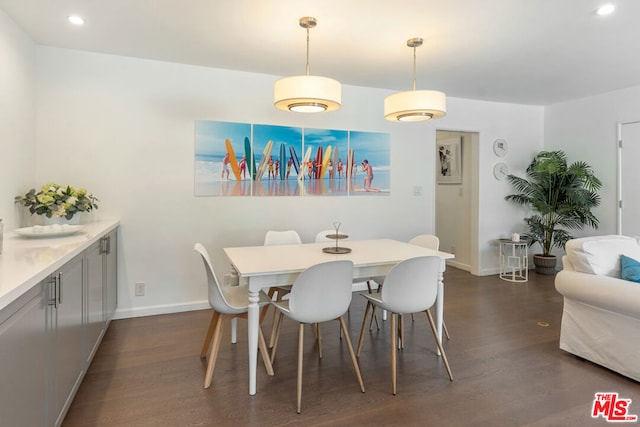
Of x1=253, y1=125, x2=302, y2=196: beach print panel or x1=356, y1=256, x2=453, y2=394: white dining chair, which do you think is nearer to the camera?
x1=356, y1=256, x2=453, y2=394: white dining chair

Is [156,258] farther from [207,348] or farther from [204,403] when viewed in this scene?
[204,403]

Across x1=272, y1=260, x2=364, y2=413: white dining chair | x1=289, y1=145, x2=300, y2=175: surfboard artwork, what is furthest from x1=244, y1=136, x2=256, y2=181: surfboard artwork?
x1=272, y1=260, x2=364, y2=413: white dining chair

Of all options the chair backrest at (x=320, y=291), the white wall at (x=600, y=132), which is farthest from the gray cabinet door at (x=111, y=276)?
the white wall at (x=600, y=132)

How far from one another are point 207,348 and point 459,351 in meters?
1.87

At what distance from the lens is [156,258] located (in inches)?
138

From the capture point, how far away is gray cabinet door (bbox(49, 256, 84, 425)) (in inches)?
63.0

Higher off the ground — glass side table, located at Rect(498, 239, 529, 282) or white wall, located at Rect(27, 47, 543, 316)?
white wall, located at Rect(27, 47, 543, 316)

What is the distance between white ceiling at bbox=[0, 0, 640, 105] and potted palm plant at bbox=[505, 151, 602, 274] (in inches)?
48.8

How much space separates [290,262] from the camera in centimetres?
233

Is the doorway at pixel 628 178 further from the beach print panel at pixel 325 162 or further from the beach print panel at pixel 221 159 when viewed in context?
the beach print panel at pixel 221 159

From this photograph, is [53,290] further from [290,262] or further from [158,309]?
[158,309]

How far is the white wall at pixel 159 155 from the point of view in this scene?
3.18 m

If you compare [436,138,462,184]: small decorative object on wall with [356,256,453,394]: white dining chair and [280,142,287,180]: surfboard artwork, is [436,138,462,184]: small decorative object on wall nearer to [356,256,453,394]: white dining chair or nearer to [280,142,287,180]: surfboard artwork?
[280,142,287,180]: surfboard artwork

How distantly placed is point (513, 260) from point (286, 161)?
3426 mm
